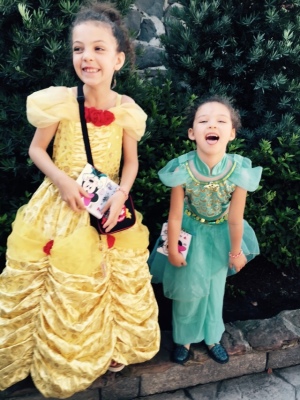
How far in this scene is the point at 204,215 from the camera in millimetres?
2285

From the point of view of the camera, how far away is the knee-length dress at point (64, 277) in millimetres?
2008

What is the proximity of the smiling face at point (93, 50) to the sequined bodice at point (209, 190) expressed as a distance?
0.58 m

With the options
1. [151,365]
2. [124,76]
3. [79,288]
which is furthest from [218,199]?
[124,76]

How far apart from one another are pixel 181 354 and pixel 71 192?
1064 mm

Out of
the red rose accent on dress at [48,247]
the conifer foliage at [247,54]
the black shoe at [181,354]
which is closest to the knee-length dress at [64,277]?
the red rose accent on dress at [48,247]

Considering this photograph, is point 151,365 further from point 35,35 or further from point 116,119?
point 35,35

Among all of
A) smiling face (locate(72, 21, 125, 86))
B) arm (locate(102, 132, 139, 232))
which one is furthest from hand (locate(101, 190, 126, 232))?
smiling face (locate(72, 21, 125, 86))

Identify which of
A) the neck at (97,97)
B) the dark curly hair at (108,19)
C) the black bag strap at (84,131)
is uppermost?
the dark curly hair at (108,19)

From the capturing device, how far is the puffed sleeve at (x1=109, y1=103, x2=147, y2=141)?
6.90 ft

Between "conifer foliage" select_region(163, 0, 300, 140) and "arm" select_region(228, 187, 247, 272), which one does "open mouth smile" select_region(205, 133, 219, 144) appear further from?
"conifer foliage" select_region(163, 0, 300, 140)

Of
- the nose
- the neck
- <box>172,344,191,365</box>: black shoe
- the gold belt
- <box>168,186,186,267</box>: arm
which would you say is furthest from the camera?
<box>172,344,191,365</box>: black shoe

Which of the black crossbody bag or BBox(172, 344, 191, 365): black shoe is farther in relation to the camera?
BBox(172, 344, 191, 365): black shoe

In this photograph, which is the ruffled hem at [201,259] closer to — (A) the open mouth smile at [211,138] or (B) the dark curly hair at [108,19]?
(A) the open mouth smile at [211,138]

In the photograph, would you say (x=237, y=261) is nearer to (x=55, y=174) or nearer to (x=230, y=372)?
(x=230, y=372)
